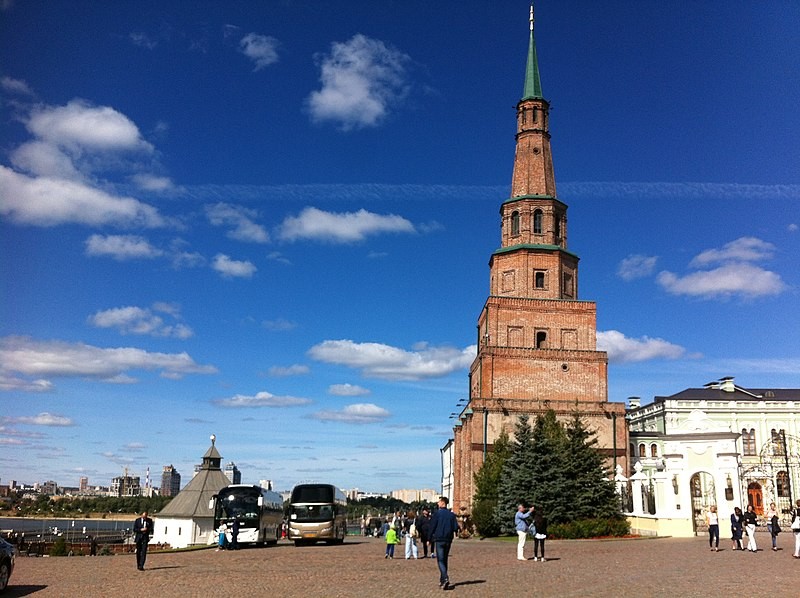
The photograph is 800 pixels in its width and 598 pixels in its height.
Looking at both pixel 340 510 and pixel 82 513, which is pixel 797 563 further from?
pixel 82 513

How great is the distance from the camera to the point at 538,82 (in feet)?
181

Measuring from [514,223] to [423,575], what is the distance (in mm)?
38030

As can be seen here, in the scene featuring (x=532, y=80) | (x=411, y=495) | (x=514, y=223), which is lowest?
(x=411, y=495)

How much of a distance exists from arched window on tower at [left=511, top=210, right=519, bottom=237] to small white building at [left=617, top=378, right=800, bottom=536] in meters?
16.5

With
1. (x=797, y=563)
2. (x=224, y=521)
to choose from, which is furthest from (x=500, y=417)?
(x=797, y=563)

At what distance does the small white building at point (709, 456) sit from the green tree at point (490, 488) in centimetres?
641

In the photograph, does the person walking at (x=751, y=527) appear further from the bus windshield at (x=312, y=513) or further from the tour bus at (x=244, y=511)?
the tour bus at (x=244, y=511)

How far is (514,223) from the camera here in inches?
2061

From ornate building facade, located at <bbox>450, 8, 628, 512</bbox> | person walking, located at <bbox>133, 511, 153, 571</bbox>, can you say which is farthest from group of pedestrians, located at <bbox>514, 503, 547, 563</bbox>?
ornate building facade, located at <bbox>450, 8, 628, 512</bbox>

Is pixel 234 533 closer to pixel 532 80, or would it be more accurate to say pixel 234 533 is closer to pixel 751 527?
pixel 751 527

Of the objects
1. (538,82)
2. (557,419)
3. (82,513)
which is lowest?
(82,513)

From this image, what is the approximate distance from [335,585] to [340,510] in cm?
2017

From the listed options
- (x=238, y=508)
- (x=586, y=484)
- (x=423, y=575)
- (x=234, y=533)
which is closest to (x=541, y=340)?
(x=586, y=484)

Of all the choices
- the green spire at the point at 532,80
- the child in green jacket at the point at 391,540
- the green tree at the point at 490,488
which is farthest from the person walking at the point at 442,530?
the green spire at the point at 532,80
